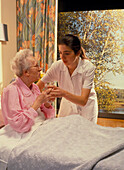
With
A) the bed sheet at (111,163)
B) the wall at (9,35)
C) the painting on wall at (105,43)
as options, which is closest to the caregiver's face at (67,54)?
the bed sheet at (111,163)

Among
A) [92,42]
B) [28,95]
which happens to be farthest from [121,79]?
[28,95]

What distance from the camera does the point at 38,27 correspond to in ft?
13.4

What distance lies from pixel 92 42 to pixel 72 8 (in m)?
0.87

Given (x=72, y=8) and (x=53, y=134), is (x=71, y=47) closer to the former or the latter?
(x=53, y=134)

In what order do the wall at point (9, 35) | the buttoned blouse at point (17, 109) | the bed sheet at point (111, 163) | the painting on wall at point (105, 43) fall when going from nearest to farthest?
the bed sheet at point (111, 163), the buttoned blouse at point (17, 109), the wall at point (9, 35), the painting on wall at point (105, 43)

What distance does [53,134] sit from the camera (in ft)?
4.83

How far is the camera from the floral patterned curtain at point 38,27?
400cm

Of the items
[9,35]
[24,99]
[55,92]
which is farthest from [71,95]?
[9,35]

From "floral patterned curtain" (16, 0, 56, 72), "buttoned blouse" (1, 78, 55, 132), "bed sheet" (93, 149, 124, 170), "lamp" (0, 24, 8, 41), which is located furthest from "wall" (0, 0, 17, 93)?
"bed sheet" (93, 149, 124, 170)

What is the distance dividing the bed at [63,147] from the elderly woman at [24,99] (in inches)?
3.5

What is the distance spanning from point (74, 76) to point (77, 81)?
6cm

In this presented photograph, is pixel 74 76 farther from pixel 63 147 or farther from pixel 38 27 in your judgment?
pixel 38 27

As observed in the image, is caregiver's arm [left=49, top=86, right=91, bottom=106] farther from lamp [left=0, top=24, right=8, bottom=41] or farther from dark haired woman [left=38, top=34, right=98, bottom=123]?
lamp [left=0, top=24, right=8, bottom=41]

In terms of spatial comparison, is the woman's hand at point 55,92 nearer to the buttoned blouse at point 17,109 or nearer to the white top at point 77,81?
the buttoned blouse at point 17,109
